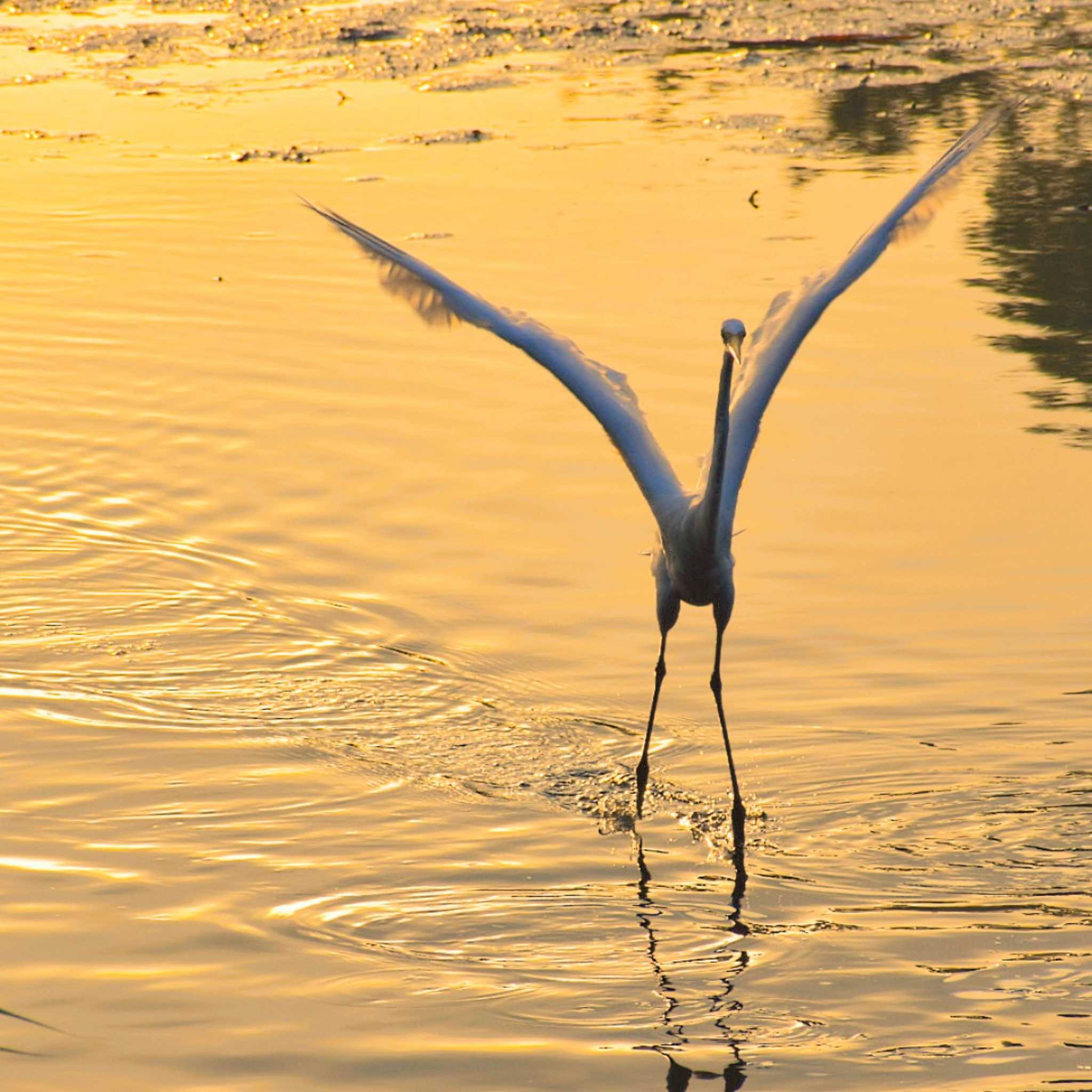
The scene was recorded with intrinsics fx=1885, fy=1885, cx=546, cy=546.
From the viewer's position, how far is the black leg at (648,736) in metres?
6.39

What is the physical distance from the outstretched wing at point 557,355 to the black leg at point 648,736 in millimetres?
522

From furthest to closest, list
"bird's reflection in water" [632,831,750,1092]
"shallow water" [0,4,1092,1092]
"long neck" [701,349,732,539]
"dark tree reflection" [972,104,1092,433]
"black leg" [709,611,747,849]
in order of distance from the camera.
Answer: "dark tree reflection" [972,104,1092,433], "black leg" [709,611,747,849], "long neck" [701,349,732,539], "shallow water" [0,4,1092,1092], "bird's reflection in water" [632,831,750,1092]

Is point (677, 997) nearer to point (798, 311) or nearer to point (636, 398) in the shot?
point (636, 398)

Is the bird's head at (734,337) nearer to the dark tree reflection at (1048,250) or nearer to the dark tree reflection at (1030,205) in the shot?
the dark tree reflection at (1030,205)

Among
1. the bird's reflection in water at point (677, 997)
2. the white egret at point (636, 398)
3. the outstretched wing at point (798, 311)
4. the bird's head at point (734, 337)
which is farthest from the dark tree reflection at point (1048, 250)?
the bird's reflection in water at point (677, 997)

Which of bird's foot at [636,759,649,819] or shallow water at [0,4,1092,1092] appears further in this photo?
bird's foot at [636,759,649,819]

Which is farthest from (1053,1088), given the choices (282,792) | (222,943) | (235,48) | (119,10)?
(119,10)

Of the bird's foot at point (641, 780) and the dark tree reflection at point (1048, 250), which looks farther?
the dark tree reflection at point (1048, 250)

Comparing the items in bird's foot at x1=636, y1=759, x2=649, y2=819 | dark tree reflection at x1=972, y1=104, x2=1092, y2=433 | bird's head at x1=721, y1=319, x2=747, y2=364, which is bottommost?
bird's foot at x1=636, y1=759, x2=649, y2=819

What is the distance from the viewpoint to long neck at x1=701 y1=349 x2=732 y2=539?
19.4 feet

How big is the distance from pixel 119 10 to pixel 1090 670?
1587 centimetres

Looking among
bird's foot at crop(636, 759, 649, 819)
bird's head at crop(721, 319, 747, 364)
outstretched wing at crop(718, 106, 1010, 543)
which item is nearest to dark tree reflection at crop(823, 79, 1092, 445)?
outstretched wing at crop(718, 106, 1010, 543)

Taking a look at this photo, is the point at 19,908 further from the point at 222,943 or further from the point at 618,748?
the point at 618,748

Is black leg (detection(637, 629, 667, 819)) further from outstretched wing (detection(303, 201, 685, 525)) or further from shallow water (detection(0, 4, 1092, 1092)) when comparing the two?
outstretched wing (detection(303, 201, 685, 525))
